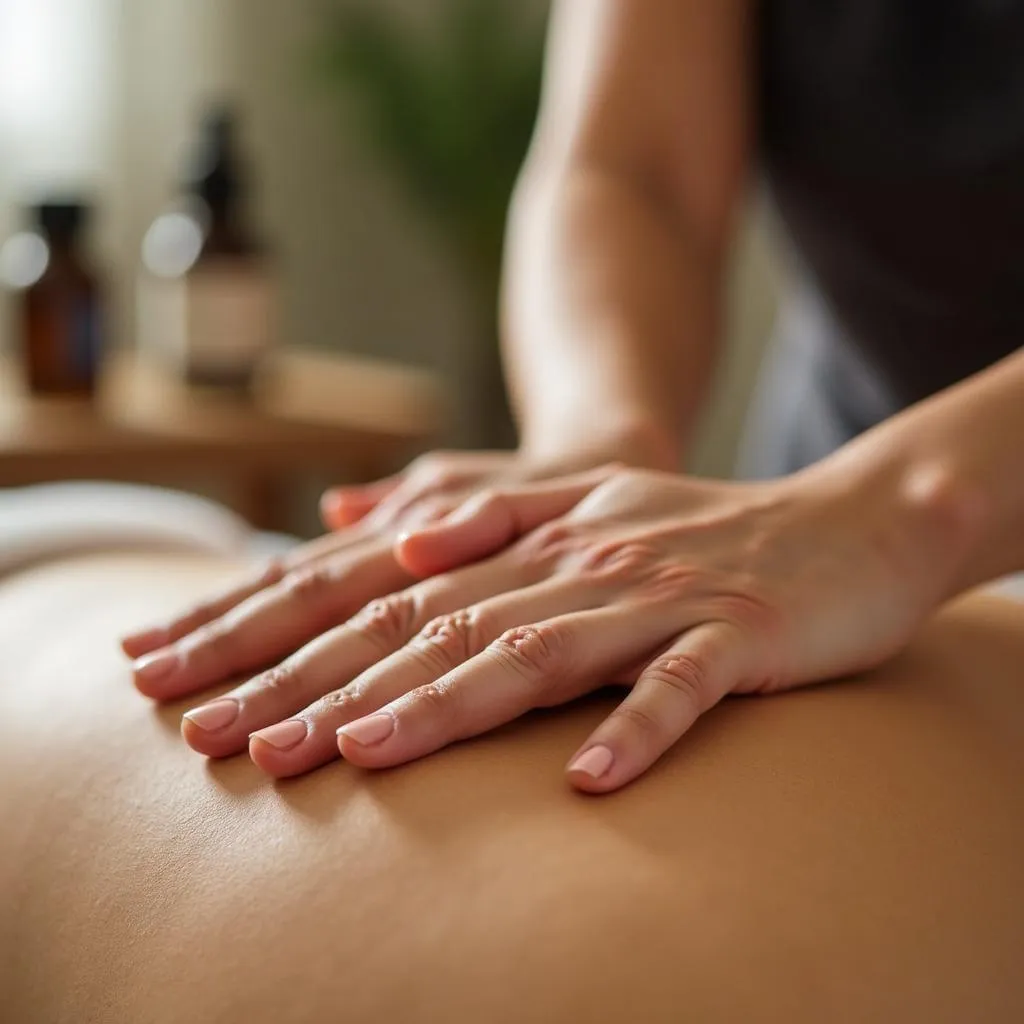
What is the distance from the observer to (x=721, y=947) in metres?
0.43

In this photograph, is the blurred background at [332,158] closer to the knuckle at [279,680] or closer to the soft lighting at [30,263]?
the soft lighting at [30,263]

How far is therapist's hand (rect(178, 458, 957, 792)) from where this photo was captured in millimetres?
548

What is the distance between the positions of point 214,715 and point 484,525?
0.18m

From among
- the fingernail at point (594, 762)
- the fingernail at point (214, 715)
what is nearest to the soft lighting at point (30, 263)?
the fingernail at point (214, 715)

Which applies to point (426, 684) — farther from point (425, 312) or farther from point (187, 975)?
point (425, 312)

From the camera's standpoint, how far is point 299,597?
68cm

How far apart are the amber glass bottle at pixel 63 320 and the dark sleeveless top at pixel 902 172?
3.21 feet

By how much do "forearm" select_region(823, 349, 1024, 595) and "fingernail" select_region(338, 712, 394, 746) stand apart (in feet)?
0.90

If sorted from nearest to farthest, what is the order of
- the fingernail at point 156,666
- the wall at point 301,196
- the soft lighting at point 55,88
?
the fingernail at point 156,666, the soft lighting at point 55,88, the wall at point 301,196

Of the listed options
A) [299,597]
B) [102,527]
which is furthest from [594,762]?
[102,527]

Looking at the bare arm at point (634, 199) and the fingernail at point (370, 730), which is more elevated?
the bare arm at point (634, 199)

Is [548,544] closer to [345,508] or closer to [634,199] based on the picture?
[345,508]

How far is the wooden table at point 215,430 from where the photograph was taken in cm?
174

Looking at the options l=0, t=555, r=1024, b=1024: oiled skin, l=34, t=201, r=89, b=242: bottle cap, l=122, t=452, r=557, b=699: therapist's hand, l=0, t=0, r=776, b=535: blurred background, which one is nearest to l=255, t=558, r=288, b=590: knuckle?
l=122, t=452, r=557, b=699: therapist's hand
